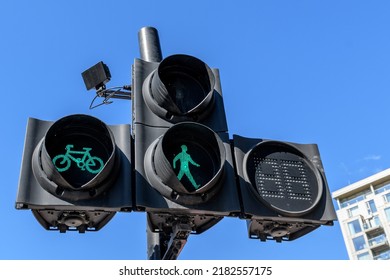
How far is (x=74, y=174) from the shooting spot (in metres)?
4.63

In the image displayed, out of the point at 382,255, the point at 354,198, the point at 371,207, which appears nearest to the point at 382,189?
the point at 371,207

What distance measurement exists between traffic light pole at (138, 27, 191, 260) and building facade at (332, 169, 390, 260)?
5655 cm

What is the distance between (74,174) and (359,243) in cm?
6182

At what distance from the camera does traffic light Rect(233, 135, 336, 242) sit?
5062mm

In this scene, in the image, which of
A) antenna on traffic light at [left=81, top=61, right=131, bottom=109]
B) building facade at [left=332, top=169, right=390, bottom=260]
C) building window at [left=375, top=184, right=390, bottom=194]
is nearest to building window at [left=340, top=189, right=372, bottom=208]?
building facade at [left=332, top=169, right=390, bottom=260]

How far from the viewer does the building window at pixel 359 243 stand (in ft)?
199

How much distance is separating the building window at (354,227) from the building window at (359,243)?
0.78 m

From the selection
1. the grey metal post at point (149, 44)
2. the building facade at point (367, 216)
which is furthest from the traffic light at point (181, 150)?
the building facade at point (367, 216)

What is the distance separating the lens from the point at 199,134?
506cm

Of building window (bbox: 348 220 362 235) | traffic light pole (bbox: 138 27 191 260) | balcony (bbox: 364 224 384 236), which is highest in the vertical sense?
building window (bbox: 348 220 362 235)

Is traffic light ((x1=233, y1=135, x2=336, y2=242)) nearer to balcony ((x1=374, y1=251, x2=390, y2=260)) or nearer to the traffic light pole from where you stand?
the traffic light pole

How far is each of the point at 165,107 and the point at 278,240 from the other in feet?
6.22
